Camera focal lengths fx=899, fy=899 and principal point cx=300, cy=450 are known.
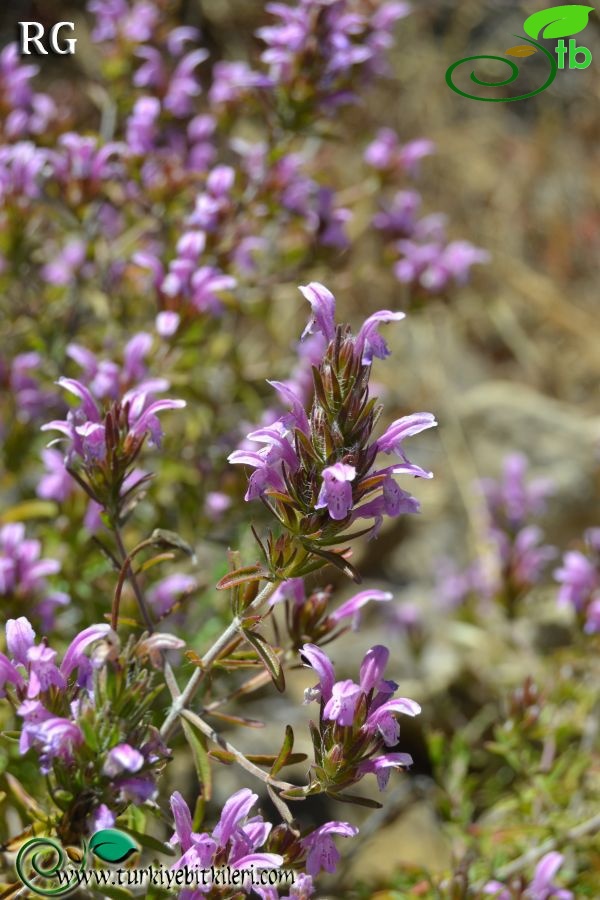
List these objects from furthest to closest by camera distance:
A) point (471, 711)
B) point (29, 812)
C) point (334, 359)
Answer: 1. point (471, 711)
2. point (29, 812)
3. point (334, 359)

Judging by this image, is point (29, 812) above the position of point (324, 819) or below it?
above

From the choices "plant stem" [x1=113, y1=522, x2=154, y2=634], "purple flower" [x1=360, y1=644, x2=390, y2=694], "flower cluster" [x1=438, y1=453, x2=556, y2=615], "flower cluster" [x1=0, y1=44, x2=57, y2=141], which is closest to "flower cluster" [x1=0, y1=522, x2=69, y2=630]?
"plant stem" [x1=113, y1=522, x2=154, y2=634]

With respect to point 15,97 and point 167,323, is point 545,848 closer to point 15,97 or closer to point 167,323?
point 167,323

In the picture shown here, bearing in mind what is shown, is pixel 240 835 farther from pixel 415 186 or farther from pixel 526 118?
pixel 526 118

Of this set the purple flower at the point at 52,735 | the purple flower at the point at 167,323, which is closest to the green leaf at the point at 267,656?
the purple flower at the point at 52,735

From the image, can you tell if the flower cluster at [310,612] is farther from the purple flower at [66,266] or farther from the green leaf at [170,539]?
the purple flower at [66,266]

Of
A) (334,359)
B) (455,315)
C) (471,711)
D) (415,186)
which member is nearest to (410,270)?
(471,711)
